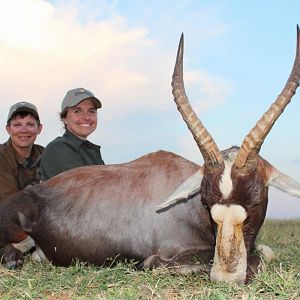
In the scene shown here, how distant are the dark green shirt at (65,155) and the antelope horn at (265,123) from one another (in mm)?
3487

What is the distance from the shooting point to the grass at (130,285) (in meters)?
4.46

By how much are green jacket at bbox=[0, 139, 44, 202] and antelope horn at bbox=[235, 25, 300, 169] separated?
518 cm

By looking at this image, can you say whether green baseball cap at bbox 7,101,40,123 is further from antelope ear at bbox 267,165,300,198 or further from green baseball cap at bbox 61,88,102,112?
antelope ear at bbox 267,165,300,198

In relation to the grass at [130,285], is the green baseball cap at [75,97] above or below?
above

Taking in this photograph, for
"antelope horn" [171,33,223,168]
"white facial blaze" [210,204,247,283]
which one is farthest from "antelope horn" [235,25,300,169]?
"white facial blaze" [210,204,247,283]

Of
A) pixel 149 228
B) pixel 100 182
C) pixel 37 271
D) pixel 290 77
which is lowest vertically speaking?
pixel 37 271

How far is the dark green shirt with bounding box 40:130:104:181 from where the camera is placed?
8.13 m

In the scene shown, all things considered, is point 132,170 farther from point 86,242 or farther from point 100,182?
point 86,242

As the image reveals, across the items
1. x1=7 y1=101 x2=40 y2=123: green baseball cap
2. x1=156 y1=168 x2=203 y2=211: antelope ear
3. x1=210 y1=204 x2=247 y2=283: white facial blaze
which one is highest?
x1=7 y1=101 x2=40 y2=123: green baseball cap

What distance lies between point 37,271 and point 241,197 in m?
2.54

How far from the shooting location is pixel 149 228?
6207mm

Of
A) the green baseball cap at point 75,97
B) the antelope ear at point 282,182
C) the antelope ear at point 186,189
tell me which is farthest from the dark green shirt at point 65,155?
the antelope ear at point 282,182

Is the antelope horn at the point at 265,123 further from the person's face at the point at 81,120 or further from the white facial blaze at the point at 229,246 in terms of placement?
the person's face at the point at 81,120

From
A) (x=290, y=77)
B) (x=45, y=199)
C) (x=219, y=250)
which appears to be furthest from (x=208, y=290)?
(x=45, y=199)
